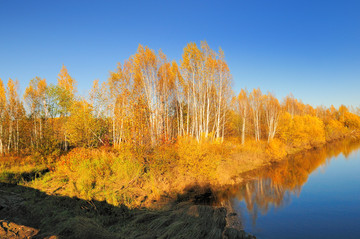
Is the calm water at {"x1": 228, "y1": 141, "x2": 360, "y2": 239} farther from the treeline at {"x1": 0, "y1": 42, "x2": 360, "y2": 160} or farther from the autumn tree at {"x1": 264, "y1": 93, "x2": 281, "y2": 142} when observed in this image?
the autumn tree at {"x1": 264, "y1": 93, "x2": 281, "y2": 142}

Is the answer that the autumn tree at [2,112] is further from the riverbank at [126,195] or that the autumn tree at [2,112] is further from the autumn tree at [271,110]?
the autumn tree at [271,110]

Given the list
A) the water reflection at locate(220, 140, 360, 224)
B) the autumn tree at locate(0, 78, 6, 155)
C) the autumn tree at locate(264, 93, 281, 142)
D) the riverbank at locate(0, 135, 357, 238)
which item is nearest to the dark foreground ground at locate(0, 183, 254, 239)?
the riverbank at locate(0, 135, 357, 238)

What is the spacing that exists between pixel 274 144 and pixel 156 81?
1700cm

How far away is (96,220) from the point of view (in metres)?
7.49

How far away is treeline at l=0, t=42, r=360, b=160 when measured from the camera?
1320 centimetres

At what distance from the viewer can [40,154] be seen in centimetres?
1512

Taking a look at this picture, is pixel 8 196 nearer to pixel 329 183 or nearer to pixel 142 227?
pixel 142 227

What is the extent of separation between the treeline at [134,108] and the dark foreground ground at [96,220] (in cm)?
413

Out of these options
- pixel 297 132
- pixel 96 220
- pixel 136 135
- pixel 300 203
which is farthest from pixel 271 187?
pixel 297 132

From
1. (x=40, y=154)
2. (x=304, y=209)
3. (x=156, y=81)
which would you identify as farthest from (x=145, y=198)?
(x=156, y=81)

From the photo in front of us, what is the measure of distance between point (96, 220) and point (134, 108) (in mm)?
5986

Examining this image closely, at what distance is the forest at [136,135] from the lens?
11.6 m

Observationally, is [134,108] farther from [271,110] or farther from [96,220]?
[271,110]

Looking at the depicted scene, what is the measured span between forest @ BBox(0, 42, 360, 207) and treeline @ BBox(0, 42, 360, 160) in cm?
9
